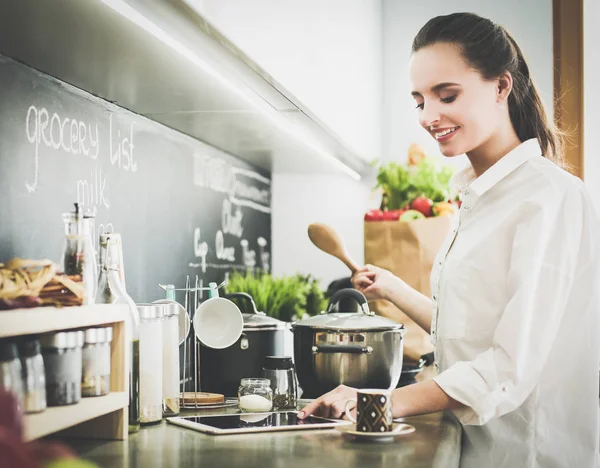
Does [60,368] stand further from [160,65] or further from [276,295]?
[276,295]

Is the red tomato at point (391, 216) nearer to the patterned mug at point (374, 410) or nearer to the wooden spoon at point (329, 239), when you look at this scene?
A: the wooden spoon at point (329, 239)

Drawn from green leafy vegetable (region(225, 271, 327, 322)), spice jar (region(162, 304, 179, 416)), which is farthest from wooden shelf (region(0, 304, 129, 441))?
green leafy vegetable (region(225, 271, 327, 322))

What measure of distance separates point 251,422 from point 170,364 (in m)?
0.20

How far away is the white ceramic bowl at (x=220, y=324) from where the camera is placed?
5.51 ft

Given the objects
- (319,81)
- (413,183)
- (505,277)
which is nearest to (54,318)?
(505,277)

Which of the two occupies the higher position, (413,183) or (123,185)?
(413,183)

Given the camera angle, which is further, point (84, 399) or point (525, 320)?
point (525, 320)

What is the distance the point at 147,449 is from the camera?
1174mm

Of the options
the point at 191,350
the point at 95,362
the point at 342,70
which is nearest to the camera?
the point at 95,362

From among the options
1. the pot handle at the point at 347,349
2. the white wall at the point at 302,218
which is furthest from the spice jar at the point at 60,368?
the white wall at the point at 302,218

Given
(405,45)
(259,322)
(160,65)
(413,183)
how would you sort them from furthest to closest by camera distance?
(405,45) → (413,183) → (259,322) → (160,65)

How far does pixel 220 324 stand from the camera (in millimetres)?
1695

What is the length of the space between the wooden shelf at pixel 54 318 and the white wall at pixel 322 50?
44cm

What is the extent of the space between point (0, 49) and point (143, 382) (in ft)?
1.96
